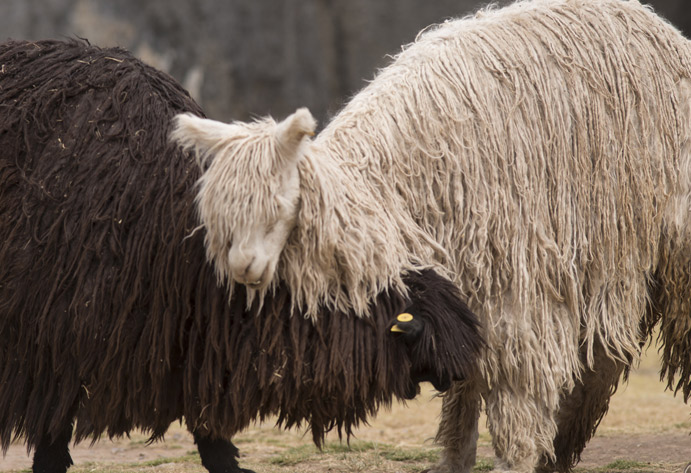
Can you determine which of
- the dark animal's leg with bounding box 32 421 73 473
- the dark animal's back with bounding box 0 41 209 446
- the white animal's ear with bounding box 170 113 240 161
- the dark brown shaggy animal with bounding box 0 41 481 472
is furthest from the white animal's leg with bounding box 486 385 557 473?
the dark animal's leg with bounding box 32 421 73 473

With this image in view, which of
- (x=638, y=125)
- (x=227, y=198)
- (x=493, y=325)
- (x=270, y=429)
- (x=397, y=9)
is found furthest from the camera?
(x=397, y=9)

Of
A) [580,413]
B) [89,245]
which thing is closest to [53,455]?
[89,245]

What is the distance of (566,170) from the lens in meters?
4.46

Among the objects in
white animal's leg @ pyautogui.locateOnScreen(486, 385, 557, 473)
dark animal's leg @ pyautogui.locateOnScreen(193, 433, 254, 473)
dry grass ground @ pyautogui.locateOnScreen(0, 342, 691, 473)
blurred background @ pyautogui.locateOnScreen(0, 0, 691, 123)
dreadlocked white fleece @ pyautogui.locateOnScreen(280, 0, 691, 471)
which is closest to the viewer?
dreadlocked white fleece @ pyautogui.locateOnScreen(280, 0, 691, 471)

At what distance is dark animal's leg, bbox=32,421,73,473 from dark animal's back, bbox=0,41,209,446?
0.82 feet

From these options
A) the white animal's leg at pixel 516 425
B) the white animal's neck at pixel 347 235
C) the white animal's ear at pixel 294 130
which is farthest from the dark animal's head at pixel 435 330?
the white animal's ear at pixel 294 130

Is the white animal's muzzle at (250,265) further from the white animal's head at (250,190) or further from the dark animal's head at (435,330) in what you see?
the dark animal's head at (435,330)

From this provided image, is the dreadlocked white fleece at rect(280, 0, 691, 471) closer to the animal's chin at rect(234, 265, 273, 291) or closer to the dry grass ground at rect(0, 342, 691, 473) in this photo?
the animal's chin at rect(234, 265, 273, 291)

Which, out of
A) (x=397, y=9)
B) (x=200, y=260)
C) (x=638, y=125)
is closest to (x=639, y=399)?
(x=638, y=125)

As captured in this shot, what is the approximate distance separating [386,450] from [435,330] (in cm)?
239

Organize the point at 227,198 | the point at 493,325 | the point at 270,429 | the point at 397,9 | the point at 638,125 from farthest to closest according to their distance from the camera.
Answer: the point at 397,9 < the point at 270,429 < the point at 638,125 < the point at 493,325 < the point at 227,198

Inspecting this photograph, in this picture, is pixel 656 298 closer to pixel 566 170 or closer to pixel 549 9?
pixel 566 170

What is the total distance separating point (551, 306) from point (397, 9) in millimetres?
10579

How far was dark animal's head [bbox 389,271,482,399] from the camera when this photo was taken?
397 centimetres
